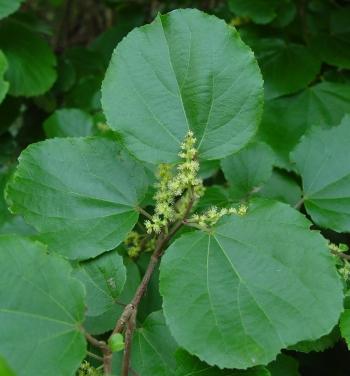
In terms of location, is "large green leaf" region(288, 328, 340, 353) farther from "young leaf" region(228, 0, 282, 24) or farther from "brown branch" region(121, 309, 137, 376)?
"young leaf" region(228, 0, 282, 24)

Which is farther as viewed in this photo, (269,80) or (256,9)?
(256,9)

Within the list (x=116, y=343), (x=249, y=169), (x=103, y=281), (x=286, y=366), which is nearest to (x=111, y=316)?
(x=103, y=281)

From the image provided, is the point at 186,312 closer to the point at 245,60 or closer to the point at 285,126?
the point at 245,60

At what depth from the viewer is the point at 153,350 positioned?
3.19ft

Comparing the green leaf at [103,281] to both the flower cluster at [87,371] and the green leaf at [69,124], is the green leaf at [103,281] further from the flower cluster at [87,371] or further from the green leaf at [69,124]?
the green leaf at [69,124]

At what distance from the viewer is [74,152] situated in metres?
1.02

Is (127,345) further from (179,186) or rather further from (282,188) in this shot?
(282,188)

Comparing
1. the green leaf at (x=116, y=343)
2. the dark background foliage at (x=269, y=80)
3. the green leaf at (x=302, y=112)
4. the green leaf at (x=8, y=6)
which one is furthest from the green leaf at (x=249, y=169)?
the green leaf at (x=8, y=6)

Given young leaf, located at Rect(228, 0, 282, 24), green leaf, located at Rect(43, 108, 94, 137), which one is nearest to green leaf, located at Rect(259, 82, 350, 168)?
young leaf, located at Rect(228, 0, 282, 24)

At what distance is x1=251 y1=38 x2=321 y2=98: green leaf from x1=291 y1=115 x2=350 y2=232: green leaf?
1.62 ft

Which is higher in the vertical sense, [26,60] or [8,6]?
[8,6]

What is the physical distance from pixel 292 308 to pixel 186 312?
0.53 feet

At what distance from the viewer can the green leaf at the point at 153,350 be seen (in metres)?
0.95

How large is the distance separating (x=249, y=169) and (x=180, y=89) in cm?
36
